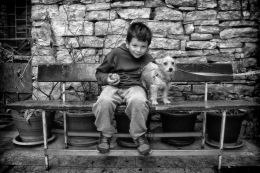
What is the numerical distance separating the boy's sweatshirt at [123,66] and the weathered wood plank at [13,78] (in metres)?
2.01

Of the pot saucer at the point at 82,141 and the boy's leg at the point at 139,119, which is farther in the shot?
the pot saucer at the point at 82,141

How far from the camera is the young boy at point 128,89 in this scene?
2.04 metres

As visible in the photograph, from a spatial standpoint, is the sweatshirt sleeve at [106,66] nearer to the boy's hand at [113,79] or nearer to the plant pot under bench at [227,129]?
the boy's hand at [113,79]

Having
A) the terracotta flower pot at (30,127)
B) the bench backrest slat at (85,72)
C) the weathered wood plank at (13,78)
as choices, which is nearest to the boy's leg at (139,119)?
the bench backrest slat at (85,72)

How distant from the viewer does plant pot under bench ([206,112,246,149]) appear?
105 inches

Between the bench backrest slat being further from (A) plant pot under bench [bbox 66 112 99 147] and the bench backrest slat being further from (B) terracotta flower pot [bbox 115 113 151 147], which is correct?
(B) terracotta flower pot [bbox 115 113 151 147]

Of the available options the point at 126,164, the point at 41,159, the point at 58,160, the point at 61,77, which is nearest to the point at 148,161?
the point at 126,164

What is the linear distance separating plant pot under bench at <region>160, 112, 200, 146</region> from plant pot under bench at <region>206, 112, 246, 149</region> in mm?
268

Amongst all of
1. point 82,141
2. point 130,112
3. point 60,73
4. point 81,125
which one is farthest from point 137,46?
point 82,141

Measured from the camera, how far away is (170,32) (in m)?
3.30

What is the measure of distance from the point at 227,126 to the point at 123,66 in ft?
5.69

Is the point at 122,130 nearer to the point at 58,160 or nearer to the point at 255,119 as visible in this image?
the point at 58,160

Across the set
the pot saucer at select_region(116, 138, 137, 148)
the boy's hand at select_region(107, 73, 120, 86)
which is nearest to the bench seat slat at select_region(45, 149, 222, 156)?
the pot saucer at select_region(116, 138, 137, 148)

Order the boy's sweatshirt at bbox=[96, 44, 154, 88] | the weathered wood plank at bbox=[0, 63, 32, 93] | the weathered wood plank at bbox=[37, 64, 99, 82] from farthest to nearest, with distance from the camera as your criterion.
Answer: the weathered wood plank at bbox=[0, 63, 32, 93]
the weathered wood plank at bbox=[37, 64, 99, 82]
the boy's sweatshirt at bbox=[96, 44, 154, 88]
